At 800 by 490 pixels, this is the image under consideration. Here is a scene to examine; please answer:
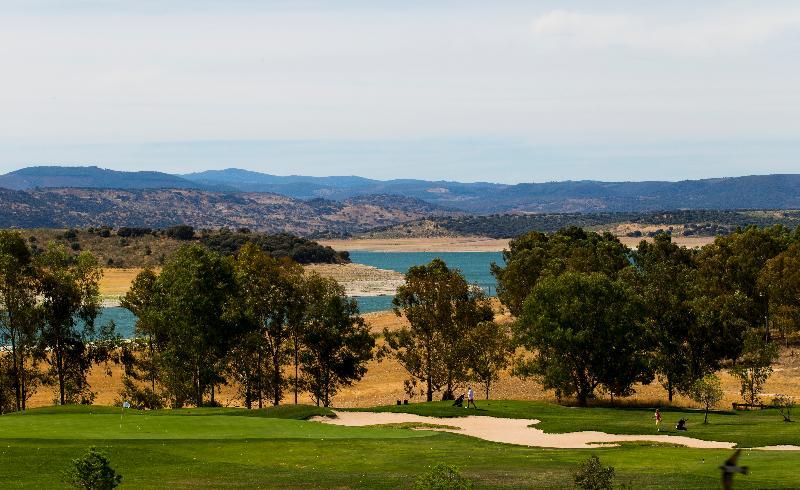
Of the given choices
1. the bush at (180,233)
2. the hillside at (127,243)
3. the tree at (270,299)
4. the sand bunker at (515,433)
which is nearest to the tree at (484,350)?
the sand bunker at (515,433)

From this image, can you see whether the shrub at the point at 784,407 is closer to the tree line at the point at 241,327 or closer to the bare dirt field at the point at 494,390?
the bare dirt field at the point at 494,390

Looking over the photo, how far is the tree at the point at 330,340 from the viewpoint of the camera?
58.9 metres

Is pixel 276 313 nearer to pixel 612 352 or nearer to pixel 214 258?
pixel 214 258

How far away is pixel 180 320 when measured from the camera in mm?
56125

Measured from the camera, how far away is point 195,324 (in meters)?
56.4

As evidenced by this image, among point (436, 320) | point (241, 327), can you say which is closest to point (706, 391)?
point (436, 320)

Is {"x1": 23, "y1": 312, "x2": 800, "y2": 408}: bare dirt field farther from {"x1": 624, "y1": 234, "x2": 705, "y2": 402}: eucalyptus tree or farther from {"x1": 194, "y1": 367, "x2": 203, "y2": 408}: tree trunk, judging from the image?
{"x1": 194, "y1": 367, "x2": 203, "y2": 408}: tree trunk

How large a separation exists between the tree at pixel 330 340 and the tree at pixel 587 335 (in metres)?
11.1

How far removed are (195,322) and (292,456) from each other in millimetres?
21922

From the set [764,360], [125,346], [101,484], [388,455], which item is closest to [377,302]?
[125,346]

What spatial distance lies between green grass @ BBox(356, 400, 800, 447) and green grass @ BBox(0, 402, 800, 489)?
1292 mm

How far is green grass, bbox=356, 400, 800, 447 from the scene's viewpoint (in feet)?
137

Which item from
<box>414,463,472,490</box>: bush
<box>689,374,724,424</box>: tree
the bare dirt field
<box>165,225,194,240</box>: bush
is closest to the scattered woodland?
the bare dirt field

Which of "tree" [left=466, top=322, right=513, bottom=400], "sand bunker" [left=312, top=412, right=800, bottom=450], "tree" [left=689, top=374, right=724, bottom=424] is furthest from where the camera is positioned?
"tree" [left=466, top=322, right=513, bottom=400]
